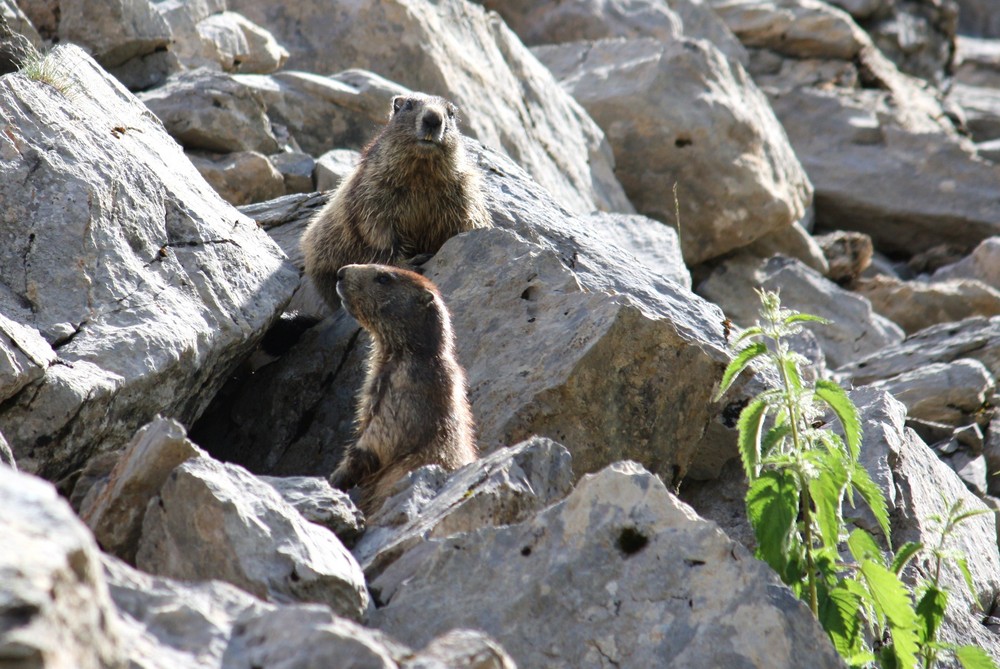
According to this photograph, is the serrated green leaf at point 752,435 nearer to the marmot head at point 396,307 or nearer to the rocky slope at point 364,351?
the rocky slope at point 364,351

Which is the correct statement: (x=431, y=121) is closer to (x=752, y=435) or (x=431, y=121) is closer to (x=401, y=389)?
(x=401, y=389)

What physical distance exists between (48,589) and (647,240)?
8.50 meters

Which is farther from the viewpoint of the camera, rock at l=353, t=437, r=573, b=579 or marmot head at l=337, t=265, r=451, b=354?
marmot head at l=337, t=265, r=451, b=354

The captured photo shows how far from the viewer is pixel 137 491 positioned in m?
4.38

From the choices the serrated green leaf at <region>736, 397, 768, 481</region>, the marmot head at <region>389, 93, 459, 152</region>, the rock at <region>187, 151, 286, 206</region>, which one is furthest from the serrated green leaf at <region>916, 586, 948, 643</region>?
the rock at <region>187, 151, 286, 206</region>

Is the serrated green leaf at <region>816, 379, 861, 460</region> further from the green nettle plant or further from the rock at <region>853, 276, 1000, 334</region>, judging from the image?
the rock at <region>853, 276, 1000, 334</region>

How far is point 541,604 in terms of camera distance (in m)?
4.22

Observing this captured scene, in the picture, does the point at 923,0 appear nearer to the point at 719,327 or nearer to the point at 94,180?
the point at 719,327

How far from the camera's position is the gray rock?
3.96m

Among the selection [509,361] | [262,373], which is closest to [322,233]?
[262,373]

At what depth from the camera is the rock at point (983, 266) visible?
15.1 metres

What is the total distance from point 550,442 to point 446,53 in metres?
8.19

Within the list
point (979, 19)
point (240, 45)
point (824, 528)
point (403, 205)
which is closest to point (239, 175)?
point (403, 205)

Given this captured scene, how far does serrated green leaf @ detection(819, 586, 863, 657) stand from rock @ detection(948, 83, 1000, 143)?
17.4 m
